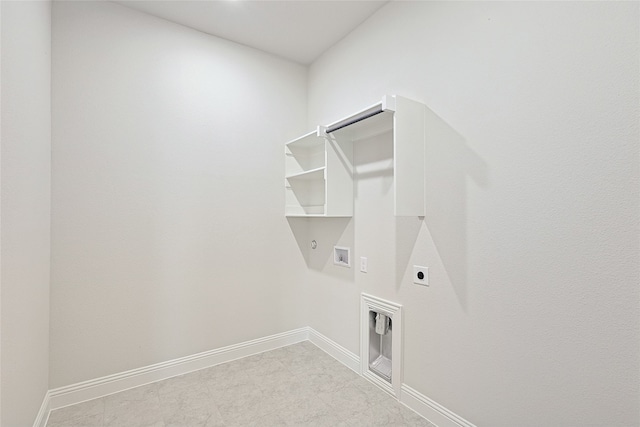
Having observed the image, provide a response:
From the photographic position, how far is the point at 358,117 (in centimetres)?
211

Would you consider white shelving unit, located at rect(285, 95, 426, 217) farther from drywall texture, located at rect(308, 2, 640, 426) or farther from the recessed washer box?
the recessed washer box

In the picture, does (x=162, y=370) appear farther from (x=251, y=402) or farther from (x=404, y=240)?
(x=404, y=240)

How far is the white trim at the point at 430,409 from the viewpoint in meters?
1.76

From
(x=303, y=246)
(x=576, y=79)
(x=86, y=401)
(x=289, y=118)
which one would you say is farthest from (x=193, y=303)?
(x=576, y=79)

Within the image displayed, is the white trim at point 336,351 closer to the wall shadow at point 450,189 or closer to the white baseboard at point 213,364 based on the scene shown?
the white baseboard at point 213,364

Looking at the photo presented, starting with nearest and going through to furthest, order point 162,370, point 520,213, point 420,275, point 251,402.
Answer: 1. point 520,213
2. point 420,275
3. point 251,402
4. point 162,370

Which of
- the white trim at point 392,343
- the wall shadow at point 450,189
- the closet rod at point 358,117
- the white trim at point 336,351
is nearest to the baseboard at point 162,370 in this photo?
the white trim at point 336,351

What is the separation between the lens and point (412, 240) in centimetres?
203

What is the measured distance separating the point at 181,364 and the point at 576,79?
3.07 metres

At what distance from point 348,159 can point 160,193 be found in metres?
1.52

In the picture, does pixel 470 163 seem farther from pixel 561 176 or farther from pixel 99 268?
pixel 99 268

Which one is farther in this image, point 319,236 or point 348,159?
point 319,236

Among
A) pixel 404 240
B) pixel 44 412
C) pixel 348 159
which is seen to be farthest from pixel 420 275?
pixel 44 412

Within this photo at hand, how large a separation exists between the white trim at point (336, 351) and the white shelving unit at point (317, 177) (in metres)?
1.17
